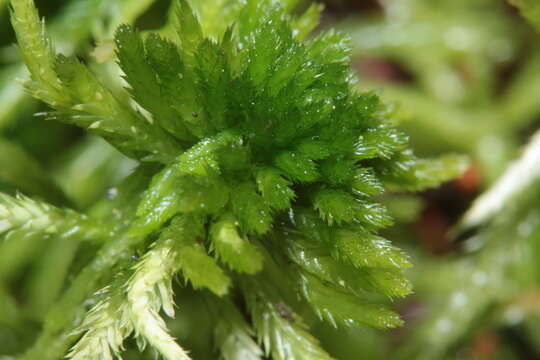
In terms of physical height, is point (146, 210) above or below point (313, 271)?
above

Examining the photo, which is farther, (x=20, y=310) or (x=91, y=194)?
(x=91, y=194)

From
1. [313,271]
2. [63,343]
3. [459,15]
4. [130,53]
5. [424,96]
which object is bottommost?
[424,96]

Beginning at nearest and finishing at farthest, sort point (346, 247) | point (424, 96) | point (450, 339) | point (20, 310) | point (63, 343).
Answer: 1. point (346, 247)
2. point (63, 343)
3. point (20, 310)
4. point (450, 339)
5. point (424, 96)

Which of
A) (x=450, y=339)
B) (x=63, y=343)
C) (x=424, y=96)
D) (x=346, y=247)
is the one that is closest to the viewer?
(x=346, y=247)

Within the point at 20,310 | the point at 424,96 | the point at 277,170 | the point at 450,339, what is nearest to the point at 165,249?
the point at 277,170

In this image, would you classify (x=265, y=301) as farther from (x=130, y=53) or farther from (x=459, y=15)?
(x=459, y=15)

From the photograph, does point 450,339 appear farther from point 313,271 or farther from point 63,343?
point 63,343
